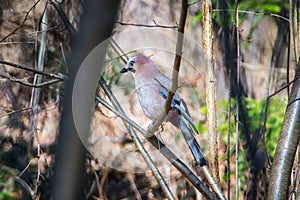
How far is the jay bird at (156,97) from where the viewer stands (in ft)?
6.30

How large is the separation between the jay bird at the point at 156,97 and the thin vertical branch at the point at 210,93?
0.15 feet

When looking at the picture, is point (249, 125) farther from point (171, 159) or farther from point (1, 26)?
point (1, 26)

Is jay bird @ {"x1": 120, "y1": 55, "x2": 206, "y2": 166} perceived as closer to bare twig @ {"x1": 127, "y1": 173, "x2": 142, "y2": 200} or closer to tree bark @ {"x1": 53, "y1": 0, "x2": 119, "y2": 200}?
tree bark @ {"x1": 53, "y1": 0, "x2": 119, "y2": 200}

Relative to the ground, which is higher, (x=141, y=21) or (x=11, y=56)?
(x=141, y=21)

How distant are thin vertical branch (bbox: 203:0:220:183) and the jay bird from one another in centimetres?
5

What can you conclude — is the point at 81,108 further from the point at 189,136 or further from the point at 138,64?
the point at 138,64

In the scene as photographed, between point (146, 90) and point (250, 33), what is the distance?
1.75 m

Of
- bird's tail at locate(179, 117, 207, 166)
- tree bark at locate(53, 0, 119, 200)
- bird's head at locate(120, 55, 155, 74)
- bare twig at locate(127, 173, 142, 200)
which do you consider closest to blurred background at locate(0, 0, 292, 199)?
bare twig at locate(127, 173, 142, 200)

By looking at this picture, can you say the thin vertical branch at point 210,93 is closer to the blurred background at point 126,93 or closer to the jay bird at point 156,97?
the jay bird at point 156,97

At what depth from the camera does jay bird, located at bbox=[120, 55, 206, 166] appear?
192 cm

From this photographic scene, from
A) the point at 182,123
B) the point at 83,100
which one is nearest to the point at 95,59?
the point at 83,100

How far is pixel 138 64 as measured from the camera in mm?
2127

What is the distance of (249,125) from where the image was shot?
10.1ft

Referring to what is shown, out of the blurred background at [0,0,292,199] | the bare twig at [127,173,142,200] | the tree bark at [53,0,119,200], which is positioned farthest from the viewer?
the bare twig at [127,173,142,200]
